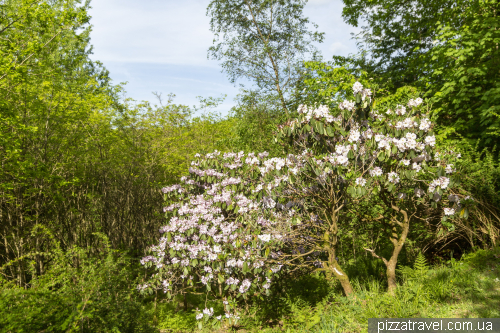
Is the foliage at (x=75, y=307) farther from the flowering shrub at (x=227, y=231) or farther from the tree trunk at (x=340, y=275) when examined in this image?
the tree trunk at (x=340, y=275)

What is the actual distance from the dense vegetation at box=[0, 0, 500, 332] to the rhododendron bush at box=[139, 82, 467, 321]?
Result: 5cm

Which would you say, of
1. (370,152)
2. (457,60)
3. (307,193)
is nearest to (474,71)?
(457,60)

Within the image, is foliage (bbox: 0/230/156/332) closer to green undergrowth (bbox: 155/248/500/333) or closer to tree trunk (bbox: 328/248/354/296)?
green undergrowth (bbox: 155/248/500/333)

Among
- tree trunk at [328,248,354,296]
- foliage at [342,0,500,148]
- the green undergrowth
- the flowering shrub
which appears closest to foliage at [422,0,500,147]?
foliage at [342,0,500,148]

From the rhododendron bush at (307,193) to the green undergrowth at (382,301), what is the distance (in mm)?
388

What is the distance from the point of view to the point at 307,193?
459 centimetres

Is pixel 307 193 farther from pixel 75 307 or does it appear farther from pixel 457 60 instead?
pixel 457 60

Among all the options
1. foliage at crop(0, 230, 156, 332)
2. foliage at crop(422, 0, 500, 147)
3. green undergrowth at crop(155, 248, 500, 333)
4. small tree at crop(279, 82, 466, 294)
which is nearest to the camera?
foliage at crop(0, 230, 156, 332)

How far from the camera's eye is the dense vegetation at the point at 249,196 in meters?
4.18

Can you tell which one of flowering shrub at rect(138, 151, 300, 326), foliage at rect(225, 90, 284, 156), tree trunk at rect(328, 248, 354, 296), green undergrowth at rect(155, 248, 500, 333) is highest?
foliage at rect(225, 90, 284, 156)

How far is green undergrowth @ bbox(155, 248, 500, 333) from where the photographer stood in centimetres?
376

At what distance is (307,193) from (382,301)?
65.1 inches

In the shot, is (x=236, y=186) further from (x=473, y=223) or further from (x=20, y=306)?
(x=473, y=223)

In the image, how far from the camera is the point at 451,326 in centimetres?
333
